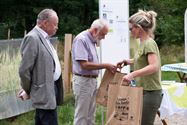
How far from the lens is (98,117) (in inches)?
314

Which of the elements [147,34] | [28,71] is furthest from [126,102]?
[28,71]

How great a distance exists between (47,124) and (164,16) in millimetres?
22572

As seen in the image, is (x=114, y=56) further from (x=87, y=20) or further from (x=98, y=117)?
(x=87, y=20)

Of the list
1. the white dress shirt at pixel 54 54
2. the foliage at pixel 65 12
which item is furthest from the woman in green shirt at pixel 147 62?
the foliage at pixel 65 12

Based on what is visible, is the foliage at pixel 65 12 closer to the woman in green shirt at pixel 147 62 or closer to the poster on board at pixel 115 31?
the poster on board at pixel 115 31

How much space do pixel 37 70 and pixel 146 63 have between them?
3.42 ft

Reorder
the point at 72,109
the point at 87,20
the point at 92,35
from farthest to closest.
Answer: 1. the point at 87,20
2. the point at 72,109
3. the point at 92,35

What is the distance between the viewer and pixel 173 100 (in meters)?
6.71

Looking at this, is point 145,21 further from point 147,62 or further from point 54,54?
point 54,54

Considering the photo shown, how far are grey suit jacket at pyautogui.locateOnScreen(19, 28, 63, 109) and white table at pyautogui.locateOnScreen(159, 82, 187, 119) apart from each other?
2.19m

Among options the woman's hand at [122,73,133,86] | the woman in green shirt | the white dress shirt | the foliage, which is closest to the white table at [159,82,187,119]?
the woman in green shirt

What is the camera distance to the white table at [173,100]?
6.62 metres

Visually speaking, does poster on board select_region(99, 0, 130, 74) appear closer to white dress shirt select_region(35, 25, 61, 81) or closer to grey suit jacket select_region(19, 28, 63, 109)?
white dress shirt select_region(35, 25, 61, 81)

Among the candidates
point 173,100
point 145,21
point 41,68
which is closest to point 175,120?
point 173,100
